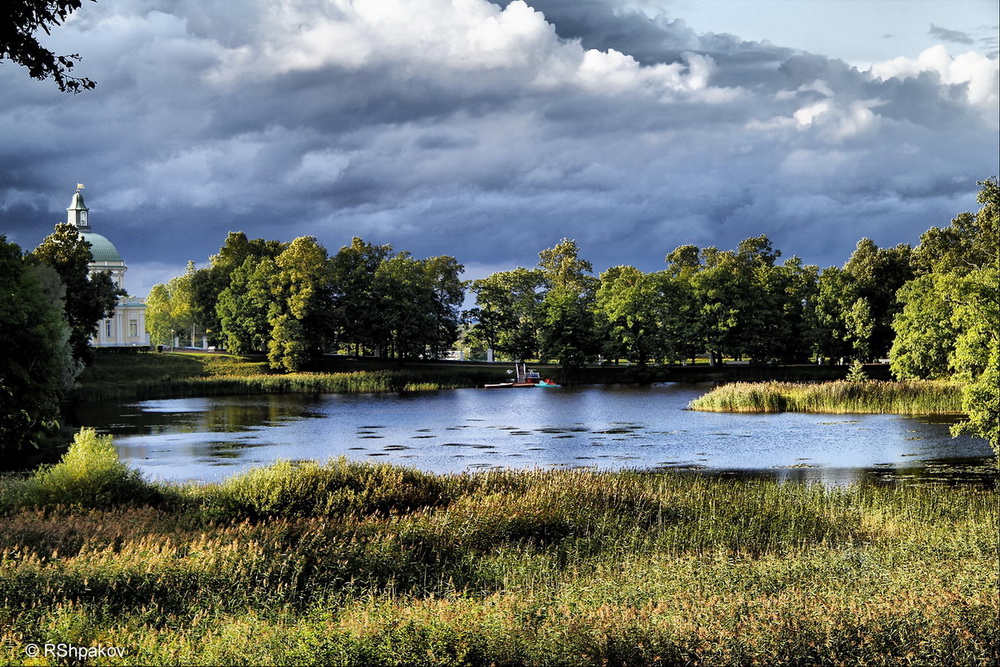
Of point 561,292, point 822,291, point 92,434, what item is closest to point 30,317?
point 92,434

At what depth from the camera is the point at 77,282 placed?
7062cm

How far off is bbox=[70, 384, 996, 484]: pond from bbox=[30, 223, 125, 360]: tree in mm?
7596

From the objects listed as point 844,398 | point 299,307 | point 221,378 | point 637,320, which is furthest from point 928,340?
point 221,378

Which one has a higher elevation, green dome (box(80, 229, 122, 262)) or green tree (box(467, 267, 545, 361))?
green dome (box(80, 229, 122, 262))

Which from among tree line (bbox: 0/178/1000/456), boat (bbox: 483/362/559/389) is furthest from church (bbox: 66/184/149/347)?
boat (bbox: 483/362/559/389)

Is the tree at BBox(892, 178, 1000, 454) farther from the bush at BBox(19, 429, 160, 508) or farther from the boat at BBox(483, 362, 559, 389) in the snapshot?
the boat at BBox(483, 362, 559, 389)

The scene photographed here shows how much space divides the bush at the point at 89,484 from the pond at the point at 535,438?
4019mm

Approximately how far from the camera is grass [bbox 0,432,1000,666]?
9180 mm

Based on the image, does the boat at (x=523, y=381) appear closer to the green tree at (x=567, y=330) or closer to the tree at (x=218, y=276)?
the green tree at (x=567, y=330)

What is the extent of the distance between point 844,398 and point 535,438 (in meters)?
20.2

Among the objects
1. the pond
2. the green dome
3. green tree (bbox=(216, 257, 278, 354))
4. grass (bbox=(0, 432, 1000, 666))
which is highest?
the green dome

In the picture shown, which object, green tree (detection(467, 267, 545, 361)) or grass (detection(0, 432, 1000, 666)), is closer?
grass (detection(0, 432, 1000, 666))

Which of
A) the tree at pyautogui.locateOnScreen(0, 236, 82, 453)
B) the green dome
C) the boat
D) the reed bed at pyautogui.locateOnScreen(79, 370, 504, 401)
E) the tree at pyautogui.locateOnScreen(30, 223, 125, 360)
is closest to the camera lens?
the tree at pyautogui.locateOnScreen(0, 236, 82, 453)

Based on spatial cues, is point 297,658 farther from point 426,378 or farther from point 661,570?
point 426,378
